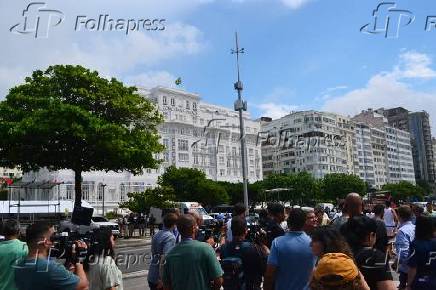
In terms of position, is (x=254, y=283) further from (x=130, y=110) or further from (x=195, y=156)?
(x=195, y=156)

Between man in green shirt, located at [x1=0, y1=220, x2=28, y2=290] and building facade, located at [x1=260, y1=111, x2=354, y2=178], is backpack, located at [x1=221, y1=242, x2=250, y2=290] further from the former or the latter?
building facade, located at [x1=260, y1=111, x2=354, y2=178]

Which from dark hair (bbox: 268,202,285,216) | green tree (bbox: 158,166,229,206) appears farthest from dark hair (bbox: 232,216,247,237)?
green tree (bbox: 158,166,229,206)

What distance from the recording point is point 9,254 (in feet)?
17.0

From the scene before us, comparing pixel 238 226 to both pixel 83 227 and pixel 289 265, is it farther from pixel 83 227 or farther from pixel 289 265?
pixel 83 227

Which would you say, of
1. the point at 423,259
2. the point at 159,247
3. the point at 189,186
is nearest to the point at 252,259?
the point at 159,247

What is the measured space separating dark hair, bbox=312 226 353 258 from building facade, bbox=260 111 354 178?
5129 inches

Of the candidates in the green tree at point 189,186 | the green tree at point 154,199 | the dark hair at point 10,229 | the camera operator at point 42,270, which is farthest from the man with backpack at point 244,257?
the green tree at point 189,186

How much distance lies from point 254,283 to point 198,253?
3.81ft

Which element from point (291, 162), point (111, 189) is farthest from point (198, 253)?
point (291, 162)

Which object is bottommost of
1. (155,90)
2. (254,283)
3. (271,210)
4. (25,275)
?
(254,283)

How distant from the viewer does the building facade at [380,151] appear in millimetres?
158375

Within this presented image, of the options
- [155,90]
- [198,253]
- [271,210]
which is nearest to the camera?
[198,253]

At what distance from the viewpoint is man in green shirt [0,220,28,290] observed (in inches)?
200

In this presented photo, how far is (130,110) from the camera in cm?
3278
